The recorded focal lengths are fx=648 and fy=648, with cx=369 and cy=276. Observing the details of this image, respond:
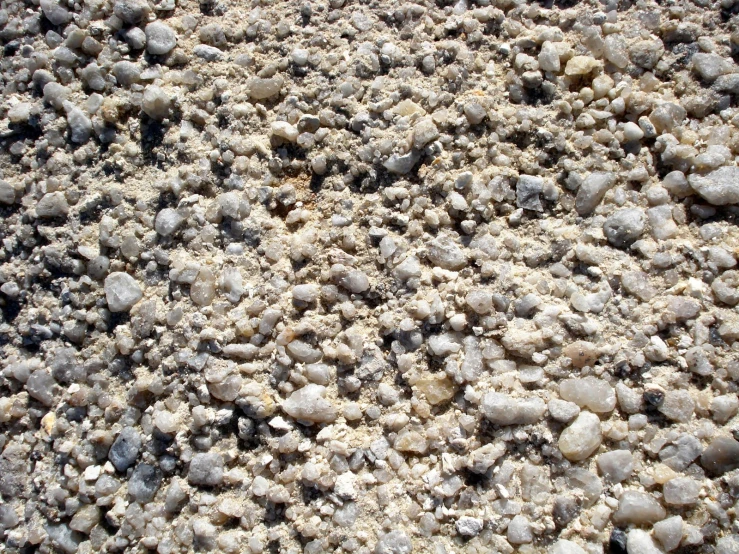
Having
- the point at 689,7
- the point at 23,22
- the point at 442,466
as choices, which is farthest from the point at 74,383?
the point at 689,7

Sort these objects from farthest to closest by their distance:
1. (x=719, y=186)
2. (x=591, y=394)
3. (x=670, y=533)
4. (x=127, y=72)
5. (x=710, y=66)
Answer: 1. (x=127, y=72)
2. (x=710, y=66)
3. (x=719, y=186)
4. (x=591, y=394)
5. (x=670, y=533)

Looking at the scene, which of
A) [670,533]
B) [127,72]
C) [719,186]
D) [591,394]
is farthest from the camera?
[127,72]

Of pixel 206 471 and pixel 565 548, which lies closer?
pixel 565 548

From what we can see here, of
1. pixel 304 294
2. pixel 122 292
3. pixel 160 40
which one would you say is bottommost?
pixel 122 292

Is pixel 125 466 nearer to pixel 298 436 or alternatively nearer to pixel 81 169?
pixel 298 436

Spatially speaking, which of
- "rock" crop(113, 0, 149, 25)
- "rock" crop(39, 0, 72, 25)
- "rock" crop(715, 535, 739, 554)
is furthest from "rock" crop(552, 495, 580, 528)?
"rock" crop(39, 0, 72, 25)

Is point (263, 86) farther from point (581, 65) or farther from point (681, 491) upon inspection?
point (681, 491)

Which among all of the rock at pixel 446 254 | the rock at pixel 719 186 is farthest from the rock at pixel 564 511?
the rock at pixel 719 186

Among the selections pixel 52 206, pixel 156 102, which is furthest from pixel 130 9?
pixel 52 206
